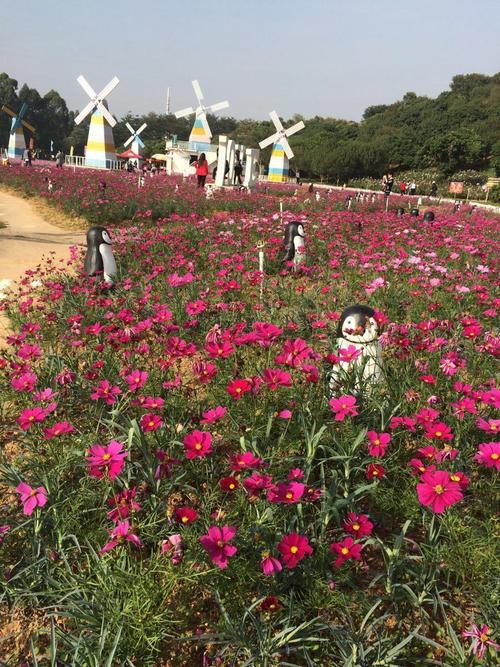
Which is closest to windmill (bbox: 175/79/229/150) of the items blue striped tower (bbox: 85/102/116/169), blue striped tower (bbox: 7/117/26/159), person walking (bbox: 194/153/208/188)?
blue striped tower (bbox: 85/102/116/169)

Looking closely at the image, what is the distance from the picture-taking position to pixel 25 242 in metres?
8.77

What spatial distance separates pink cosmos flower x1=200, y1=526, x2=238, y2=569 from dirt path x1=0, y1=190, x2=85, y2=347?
3568 millimetres

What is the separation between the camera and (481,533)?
1656 millimetres

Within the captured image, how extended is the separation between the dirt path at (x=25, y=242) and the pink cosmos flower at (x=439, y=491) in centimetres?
395

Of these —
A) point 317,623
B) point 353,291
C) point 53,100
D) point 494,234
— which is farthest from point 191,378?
point 53,100

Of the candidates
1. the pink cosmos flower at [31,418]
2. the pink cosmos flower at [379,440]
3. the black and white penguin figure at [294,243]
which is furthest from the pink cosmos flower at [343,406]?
the black and white penguin figure at [294,243]

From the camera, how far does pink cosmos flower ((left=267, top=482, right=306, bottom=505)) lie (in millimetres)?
1404

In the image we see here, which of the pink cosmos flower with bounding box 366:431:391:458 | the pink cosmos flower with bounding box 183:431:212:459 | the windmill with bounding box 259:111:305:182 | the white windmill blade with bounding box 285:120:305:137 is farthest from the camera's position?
the windmill with bounding box 259:111:305:182

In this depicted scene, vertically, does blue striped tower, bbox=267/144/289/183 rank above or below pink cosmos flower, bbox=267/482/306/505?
above

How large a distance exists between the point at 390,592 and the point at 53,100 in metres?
90.7

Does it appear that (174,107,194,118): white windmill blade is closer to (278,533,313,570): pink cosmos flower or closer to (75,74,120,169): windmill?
(75,74,120,169): windmill

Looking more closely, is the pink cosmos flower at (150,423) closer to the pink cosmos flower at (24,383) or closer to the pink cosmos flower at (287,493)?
the pink cosmos flower at (287,493)

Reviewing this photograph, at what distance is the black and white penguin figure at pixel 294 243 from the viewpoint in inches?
222

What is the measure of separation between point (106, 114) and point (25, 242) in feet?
97.5
